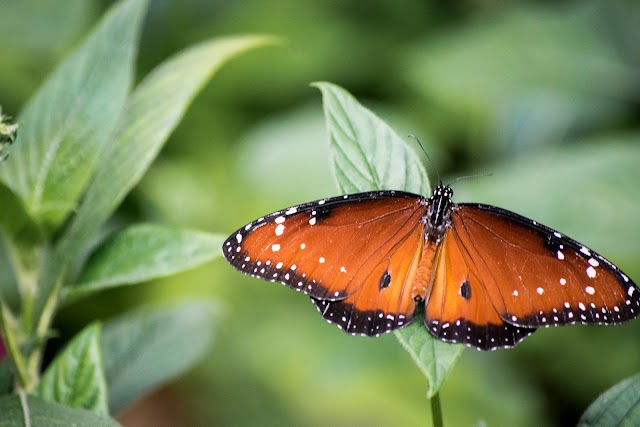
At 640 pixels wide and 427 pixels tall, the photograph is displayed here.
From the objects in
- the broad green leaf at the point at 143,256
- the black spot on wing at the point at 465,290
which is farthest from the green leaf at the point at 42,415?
the black spot on wing at the point at 465,290

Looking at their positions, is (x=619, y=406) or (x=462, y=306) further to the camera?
(x=462, y=306)

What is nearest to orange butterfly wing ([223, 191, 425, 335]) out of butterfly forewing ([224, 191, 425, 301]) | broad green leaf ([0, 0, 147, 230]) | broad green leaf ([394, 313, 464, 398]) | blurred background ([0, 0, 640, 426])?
butterfly forewing ([224, 191, 425, 301])

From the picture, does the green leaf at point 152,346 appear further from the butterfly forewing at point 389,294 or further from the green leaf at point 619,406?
the green leaf at point 619,406

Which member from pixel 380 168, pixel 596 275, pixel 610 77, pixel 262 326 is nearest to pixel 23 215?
pixel 380 168

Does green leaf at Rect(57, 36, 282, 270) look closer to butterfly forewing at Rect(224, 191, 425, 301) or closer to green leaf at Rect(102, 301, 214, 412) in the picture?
butterfly forewing at Rect(224, 191, 425, 301)

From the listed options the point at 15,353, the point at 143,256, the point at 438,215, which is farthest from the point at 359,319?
the point at 15,353

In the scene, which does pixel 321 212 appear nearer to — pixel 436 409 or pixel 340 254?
pixel 340 254

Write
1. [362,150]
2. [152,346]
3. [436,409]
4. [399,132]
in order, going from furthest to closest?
[399,132] < [152,346] < [362,150] < [436,409]
